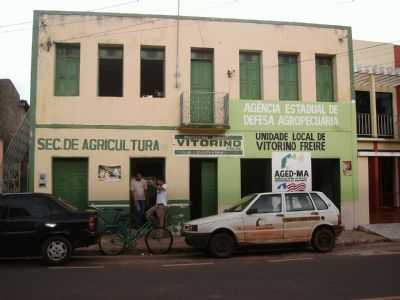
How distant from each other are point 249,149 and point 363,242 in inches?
191

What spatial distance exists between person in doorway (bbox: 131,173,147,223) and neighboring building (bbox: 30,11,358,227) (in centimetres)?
47

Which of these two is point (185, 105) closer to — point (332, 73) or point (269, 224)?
point (269, 224)

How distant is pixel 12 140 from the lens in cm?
1877

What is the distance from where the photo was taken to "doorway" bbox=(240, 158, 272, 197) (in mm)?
17188

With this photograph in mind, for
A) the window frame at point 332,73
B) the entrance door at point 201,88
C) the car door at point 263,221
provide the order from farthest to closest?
the window frame at point 332,73 < the entrance door at point 201,88 < the car door at point 263,221

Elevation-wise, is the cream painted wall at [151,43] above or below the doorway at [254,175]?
above

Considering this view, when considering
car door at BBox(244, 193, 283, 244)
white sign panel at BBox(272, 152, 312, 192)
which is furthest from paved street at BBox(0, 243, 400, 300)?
white sign panel at BBox(272, 152, 312, 192)

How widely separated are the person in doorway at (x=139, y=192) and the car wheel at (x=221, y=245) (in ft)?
14.3

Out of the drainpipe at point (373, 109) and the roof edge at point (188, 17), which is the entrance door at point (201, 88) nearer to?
the roof edge at point (188, 17)

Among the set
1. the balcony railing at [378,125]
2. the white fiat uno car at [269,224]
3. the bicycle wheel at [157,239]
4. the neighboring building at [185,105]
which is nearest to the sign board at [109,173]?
the neighboring building at [185,105]

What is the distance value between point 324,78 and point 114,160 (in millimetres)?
8446

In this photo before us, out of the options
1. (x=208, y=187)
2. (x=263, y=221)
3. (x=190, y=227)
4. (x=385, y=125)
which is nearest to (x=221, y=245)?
(x=190, y=227)

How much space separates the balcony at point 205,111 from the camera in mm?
15922

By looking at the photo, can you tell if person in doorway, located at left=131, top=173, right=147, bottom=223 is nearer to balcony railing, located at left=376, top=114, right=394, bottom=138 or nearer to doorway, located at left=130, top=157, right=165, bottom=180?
doorway, located at left=130, top=157, right=165, bottom=180
